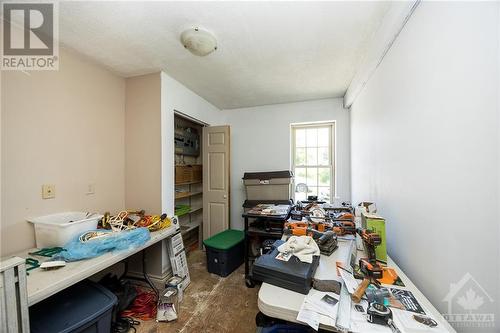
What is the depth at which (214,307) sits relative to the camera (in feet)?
6.41

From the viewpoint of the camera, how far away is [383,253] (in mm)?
1245

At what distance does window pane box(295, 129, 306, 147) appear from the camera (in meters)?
3.48

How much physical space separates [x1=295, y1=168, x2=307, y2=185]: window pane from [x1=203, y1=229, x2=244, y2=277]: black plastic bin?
4.74ft

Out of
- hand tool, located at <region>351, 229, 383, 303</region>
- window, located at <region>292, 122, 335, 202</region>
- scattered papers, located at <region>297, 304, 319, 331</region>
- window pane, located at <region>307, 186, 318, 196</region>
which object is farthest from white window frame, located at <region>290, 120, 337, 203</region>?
scattered papers, located at <region>297, 304, 319, 331</region>

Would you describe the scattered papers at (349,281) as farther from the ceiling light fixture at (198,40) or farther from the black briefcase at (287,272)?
the ceiling light fixture at (198,40)

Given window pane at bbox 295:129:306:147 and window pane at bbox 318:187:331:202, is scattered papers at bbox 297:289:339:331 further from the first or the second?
window pane at bbox 295:129:306:147

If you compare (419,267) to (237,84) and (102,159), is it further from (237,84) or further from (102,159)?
(102,159)

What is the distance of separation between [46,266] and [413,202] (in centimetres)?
236

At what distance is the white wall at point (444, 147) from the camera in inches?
27.4

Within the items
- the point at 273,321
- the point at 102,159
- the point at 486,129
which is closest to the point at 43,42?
the point at 102,159

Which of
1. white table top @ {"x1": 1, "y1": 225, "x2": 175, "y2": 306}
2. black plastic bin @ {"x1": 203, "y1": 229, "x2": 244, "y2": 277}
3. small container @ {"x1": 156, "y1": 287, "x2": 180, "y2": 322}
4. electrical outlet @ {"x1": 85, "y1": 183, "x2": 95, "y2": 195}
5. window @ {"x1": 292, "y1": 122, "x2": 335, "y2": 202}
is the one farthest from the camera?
window @ {"x1": 292, "y1": 122, "x2": 335, "y2": 202}

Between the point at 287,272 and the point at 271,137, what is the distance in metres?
2.75

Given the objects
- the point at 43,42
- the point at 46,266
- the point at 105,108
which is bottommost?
the point at 46,266

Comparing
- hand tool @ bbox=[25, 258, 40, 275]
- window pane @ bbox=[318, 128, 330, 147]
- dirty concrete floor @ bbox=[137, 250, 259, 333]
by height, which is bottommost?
dirty concrete floor @ bbox=[137, 250, 259, 333]
